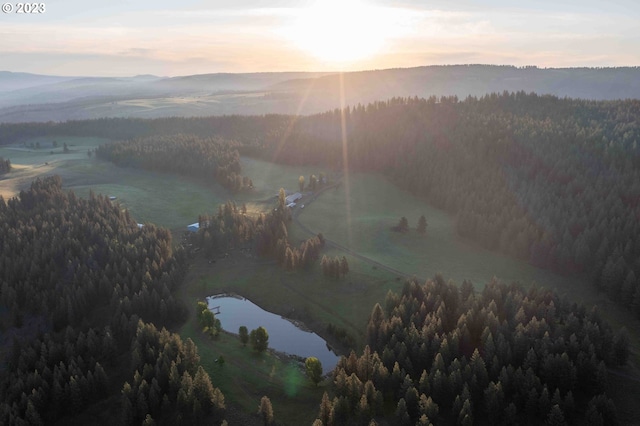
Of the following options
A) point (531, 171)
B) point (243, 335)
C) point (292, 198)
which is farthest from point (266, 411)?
point (531, 171)

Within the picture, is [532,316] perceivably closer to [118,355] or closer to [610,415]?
[610,415]

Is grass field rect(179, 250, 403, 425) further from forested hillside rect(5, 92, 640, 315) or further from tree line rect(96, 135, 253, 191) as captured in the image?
tree line rect(96, 135, 253, 191)

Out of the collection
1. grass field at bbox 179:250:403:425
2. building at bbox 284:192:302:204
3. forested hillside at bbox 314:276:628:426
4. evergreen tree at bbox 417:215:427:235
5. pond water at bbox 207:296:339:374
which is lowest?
pond water at bbox 207:296:339:374

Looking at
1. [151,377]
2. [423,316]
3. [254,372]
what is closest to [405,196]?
[423,316]

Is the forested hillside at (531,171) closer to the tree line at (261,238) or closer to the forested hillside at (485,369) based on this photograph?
the forested hillside at (485,369)

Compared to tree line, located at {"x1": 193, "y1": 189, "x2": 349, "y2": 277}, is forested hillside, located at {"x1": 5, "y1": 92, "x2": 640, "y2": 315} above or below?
above

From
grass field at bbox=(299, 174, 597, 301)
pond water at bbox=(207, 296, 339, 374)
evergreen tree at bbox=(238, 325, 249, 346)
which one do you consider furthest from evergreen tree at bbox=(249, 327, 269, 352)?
grass field at bbox=(299, 174, 597, 301)

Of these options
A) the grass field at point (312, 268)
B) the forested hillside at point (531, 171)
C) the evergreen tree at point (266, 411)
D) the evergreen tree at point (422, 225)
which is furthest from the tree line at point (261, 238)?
A: the forested hillside at point (531, 171)

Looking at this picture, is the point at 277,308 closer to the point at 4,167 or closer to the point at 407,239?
the point at 407,239
